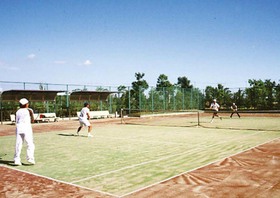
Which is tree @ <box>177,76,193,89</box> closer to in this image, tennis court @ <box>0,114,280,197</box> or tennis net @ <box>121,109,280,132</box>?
tennis net @ <box>121,109,280,132</box>

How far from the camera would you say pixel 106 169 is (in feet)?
23.5

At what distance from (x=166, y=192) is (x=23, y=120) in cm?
453

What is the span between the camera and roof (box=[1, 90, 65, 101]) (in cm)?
2317

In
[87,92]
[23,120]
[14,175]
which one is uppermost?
[87,92]

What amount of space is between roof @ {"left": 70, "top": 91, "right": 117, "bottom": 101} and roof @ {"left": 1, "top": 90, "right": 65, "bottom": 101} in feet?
7.77

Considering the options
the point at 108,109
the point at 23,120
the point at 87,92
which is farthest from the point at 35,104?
the point at 23,120

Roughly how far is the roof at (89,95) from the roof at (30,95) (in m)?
2.37

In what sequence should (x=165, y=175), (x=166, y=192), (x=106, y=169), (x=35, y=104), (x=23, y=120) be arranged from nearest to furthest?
(x=166, y=192) → (x=165, y=175) → (x=106, y=169) → (x=23, y=120) → (x=35, y=104)

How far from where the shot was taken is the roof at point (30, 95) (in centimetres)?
2317

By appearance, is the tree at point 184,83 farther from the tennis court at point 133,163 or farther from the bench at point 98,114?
the tennis court at point 133,163

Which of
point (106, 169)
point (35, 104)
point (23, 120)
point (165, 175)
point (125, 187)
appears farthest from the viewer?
point (35, 104)

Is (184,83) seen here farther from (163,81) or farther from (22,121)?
(22,121)

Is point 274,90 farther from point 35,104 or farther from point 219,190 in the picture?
point 219,190

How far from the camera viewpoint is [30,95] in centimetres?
2425
